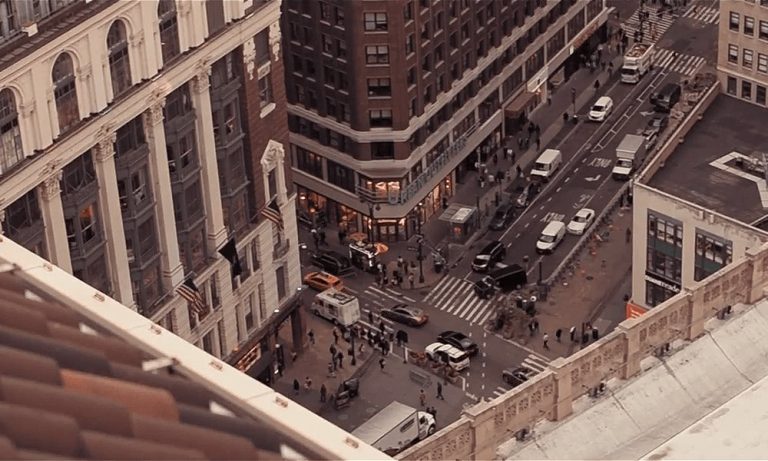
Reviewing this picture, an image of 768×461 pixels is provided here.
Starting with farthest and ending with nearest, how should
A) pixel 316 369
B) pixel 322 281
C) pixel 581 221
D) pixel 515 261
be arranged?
pixel 581 221 → pixel 515 261 → pixel 322 281 → pixel 316 369

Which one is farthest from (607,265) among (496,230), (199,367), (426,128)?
(199,367)

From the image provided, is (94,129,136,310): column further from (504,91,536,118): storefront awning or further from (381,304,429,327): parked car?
(504,91,536,118): storefront awning

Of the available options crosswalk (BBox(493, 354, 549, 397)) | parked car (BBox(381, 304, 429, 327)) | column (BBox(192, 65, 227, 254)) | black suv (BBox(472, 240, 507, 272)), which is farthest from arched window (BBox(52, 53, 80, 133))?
black suv (BBox(472, 240, 507, 272))

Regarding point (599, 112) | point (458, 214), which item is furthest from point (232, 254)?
point (599, 112)

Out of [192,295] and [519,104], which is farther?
[519,104]

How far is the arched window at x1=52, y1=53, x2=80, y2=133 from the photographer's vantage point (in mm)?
113500

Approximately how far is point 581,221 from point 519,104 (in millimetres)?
25976

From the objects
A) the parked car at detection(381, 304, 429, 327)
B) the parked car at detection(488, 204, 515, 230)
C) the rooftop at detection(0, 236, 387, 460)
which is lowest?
the parked car at detection(381, 304, 429, 327)

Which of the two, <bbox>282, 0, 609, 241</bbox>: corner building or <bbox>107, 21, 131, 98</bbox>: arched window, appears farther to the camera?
<bbox>282, 0, 609, 241</bbox>: corner building

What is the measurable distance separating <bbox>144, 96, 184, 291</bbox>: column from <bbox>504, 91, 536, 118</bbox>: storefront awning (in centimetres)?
6995

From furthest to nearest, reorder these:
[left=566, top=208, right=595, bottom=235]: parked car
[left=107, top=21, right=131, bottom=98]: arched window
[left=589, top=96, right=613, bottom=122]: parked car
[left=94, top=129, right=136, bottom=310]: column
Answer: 1. [left=589, top=96, right=613, bottom=122]: parked car
2. [left=566, top=208, right=595, bottom=235]: parked car
3. [left=94, top=129, right=136, bottom=310]: column
4. [left=107, top=21, right=131, bottom=98]: arched window

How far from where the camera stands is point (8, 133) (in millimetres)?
110688

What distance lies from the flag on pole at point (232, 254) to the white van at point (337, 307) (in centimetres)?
1854

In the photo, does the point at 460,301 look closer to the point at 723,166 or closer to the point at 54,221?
the point at 723,166
